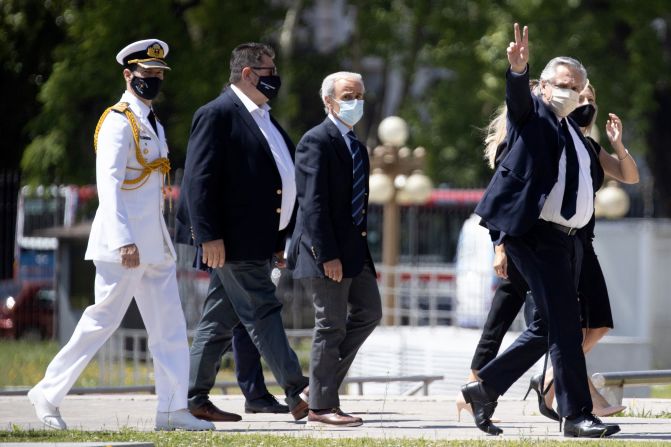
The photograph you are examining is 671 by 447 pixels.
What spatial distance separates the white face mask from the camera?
25.8 feet

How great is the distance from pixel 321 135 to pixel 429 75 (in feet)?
108

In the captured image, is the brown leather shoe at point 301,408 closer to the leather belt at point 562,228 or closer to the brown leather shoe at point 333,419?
the brown leather shoe at point 333,419

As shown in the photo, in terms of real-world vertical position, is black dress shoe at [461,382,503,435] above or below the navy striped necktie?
below

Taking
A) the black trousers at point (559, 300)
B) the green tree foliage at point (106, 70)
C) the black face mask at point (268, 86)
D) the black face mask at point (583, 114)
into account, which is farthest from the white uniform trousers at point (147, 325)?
the green tree foliage at point (106, 70)

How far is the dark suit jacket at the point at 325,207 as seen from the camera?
8.25 metres

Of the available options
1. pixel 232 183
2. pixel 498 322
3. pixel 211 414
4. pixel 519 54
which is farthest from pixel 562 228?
pixel 211 414

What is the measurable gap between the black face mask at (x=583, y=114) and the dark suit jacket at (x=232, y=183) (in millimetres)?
1587

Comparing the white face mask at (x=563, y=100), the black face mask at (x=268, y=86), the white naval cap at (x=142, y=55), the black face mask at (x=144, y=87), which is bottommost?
the white face mask at (x=563, y=100)

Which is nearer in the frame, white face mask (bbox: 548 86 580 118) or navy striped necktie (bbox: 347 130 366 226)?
white face mask (bbox: 548 86 580 118)

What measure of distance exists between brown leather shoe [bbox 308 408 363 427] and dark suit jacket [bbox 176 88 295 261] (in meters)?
0.89

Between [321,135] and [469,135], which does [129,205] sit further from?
[469,135]

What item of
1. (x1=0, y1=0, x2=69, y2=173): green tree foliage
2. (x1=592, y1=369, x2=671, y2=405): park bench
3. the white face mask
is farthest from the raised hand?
(x1=0, y1=0, x2=69, y2=173): green tree foliage

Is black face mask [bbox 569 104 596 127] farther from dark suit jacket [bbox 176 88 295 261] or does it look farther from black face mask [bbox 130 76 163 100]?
black face mask [bbox 130 76 163 100]

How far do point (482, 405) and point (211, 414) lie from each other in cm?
156
